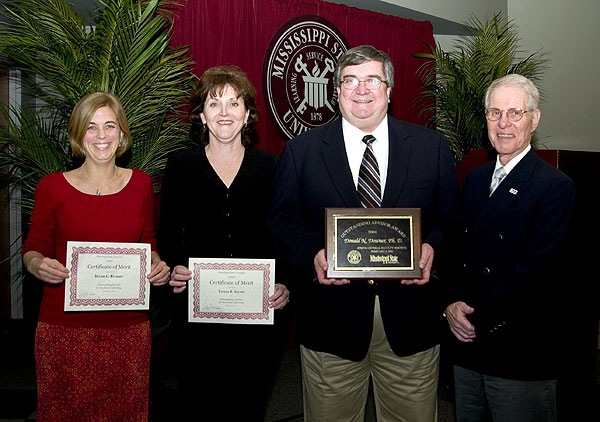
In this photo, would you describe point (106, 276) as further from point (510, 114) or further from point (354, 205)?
point (510, 114)

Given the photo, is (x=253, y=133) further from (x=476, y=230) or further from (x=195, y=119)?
(x=476, y=230)

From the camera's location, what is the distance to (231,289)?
2244 mm

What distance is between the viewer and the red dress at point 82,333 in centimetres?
214

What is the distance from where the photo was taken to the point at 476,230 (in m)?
2.04

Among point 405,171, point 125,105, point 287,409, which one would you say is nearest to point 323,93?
point 125,105

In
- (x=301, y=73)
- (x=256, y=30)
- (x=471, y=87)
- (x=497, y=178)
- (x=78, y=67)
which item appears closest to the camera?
(x=497, y=178)

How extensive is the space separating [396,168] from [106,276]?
1235mm

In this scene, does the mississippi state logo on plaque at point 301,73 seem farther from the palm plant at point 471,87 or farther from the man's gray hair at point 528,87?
the man's gray hair at point 528,87

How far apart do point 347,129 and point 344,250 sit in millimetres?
522

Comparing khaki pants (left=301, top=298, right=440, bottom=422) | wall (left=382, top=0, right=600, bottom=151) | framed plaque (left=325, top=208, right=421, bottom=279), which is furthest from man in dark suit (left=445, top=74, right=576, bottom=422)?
wall (left=382, top=0, right=600, bottom=151)

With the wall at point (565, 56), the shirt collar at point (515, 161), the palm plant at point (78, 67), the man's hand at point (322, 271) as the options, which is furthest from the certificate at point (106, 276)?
the wall at point (565, 56)

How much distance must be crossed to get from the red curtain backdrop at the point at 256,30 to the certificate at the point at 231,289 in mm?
2706

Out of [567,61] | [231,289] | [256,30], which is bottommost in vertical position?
[231,289]

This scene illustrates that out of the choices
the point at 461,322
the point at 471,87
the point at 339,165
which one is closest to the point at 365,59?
the point at 339,165
